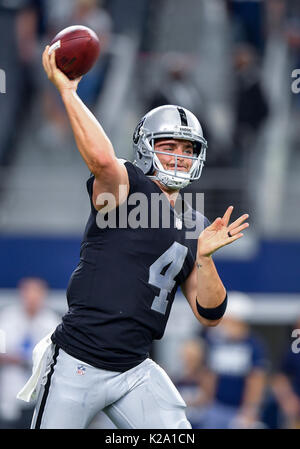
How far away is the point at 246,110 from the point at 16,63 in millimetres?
2677

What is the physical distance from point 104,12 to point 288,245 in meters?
4.07

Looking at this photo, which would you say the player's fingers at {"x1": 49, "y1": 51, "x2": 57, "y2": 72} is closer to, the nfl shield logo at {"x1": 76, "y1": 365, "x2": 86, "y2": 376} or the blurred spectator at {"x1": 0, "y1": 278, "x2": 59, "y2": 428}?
the nfl shield logo at {"x1": 76, "y1": 365, "x2": 86, "y2": 376}

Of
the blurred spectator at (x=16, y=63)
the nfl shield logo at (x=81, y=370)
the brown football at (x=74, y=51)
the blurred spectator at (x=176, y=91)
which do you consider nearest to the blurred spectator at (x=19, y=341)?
the blurred spectator at (x=176, y=91)

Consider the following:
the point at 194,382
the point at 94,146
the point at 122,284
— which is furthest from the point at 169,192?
the point at 194,382

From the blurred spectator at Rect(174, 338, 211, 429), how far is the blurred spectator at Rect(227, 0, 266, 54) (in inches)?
166

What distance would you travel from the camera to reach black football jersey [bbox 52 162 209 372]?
168 inches

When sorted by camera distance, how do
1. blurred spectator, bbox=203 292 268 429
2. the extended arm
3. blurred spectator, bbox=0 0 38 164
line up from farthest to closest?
blurred spectator, bbox=0 0 38 164 → blurred spectator, bbox=203 292 268 429 → the extended arm

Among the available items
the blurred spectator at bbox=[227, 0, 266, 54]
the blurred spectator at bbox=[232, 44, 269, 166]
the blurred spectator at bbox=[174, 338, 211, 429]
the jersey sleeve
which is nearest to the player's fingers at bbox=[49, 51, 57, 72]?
the jersey sleeve

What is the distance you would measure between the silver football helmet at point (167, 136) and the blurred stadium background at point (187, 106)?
402 cm

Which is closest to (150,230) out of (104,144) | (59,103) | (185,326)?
(104,144)

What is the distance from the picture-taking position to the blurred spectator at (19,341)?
7730 millimetres

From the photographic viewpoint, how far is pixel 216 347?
25.3 ft

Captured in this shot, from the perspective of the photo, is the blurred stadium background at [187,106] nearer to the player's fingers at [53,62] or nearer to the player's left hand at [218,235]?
the player's left hand at [218,235]

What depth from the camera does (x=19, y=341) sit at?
7.82 metres
